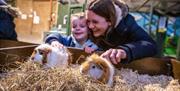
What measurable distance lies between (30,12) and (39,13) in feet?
1.13

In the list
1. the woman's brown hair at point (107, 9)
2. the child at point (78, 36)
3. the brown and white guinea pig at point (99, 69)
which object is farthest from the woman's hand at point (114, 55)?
the child at point (78, 36)

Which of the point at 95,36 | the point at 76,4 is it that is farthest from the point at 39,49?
the point at 76,4

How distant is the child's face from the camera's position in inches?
63.6

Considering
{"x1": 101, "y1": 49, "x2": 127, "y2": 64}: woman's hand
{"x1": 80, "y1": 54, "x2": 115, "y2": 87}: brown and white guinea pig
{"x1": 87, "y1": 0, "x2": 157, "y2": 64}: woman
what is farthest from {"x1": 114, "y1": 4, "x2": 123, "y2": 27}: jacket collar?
{"x1": 80, "y1": 54, "x2": 115, "y2": 87}: brown and white guinea pig

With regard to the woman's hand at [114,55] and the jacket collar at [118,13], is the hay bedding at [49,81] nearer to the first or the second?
the woman's hand at [114,55]

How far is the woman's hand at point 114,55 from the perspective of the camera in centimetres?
107

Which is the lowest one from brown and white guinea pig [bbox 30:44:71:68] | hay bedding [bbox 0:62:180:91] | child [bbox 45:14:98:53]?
child [bbox 45:14:98:53]

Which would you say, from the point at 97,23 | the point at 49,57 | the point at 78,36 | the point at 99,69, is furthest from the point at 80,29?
the point at 99,69

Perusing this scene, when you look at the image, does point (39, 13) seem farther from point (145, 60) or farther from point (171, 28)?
point (145, 60)

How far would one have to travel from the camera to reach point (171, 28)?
18.5ft

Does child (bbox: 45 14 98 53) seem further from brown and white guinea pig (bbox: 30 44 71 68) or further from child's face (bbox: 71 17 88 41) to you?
brown and white guinea pig (bbox: 30 44 71 68)

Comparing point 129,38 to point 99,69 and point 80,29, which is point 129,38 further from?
point 99,69

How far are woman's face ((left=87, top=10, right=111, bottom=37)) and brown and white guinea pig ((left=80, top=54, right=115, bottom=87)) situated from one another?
1.24ft

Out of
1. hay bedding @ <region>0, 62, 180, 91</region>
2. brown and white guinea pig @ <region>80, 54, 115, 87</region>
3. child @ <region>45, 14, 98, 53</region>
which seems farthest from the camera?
child @ <region>45, 14, 98, 53</region>
